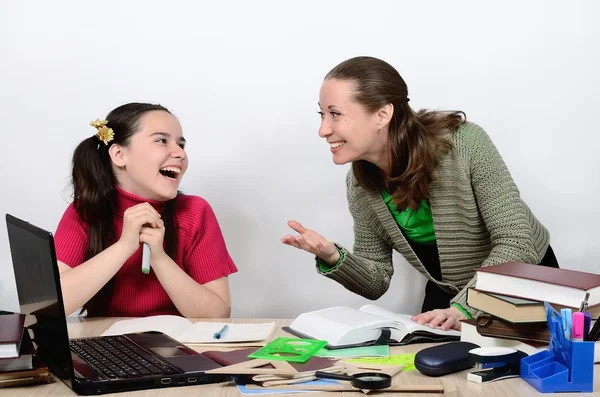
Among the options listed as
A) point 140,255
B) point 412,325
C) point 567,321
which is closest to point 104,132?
point 140,255

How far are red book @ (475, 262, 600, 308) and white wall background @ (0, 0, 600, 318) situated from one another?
4.86 feet

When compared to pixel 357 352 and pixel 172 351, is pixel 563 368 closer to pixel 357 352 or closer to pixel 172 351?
pixel 357 352

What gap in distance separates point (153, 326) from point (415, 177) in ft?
2.63

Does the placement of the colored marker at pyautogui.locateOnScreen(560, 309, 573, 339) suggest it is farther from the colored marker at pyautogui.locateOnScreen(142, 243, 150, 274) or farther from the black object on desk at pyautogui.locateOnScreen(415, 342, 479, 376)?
the colored marker at pyautogui.locateOnScreen(142, 243, 150, 274)

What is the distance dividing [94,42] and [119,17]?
0.43ft

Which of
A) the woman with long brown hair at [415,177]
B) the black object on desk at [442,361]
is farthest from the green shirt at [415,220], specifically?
the black object on desk at [442,361]

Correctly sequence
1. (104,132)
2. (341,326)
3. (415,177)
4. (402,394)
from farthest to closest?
1. (104,132)
2. (415,177)
3. (341,326)
4. (402,394)

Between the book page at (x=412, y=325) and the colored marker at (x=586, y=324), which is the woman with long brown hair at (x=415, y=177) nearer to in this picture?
the book page at (x=412, y=325)

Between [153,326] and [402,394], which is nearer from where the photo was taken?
[402,394]

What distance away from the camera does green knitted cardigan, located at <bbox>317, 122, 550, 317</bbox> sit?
6.52 feet

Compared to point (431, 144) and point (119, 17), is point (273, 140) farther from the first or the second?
point (431, 144)

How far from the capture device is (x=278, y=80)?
2.86 metres

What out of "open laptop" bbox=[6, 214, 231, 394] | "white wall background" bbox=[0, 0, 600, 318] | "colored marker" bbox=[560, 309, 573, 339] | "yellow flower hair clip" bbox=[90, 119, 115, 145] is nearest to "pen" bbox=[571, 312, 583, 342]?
"colored marker" bbox=[560, 309, 573, 339]

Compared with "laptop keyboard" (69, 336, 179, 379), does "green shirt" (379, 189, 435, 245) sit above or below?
above
